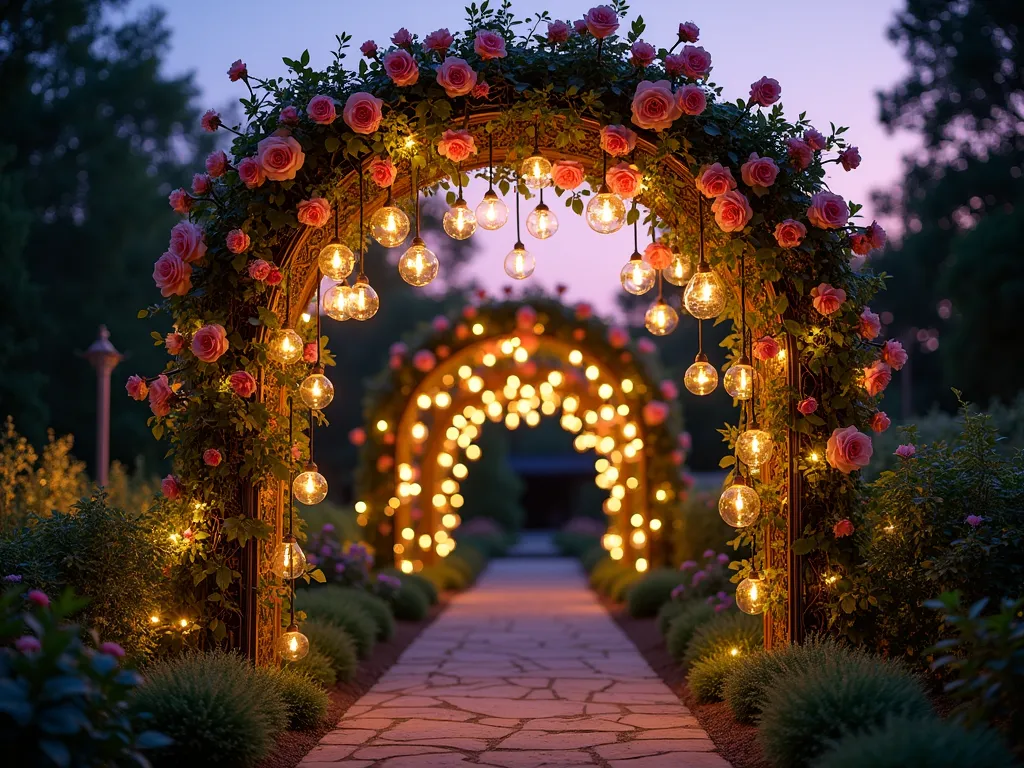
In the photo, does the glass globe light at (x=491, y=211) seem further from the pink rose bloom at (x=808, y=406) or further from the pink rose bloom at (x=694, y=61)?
the pink rose bloom at (x=808, y=406)

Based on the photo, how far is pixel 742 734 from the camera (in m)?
5.39

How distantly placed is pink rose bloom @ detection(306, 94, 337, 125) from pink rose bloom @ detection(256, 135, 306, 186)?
0.58ft

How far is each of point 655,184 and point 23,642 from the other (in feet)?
13.6

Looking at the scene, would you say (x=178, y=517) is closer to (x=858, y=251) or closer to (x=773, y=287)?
(x=773, y=287)

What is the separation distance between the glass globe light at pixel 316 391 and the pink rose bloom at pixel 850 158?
10.1 feet

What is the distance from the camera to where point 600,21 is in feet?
18.3

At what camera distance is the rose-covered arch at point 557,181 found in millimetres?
5684

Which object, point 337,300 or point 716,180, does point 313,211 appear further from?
point 716,180

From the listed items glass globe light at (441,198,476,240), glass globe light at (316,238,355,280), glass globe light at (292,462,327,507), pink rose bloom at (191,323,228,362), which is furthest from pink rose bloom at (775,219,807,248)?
pink rose bloom at (191,323,228,362)

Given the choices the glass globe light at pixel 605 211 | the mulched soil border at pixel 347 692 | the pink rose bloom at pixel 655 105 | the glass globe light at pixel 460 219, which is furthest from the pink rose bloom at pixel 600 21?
the mulched soil border at pixel 347 692

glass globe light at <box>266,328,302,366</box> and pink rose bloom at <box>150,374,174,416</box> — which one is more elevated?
glass globe light at <box>266,328,302,366</box>

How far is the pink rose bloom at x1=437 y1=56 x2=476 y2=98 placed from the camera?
5.56 metres

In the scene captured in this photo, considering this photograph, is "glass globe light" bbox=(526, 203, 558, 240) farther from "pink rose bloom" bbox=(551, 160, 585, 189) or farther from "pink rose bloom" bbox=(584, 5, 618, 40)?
"pink rose bloom" bbox=(584, 5, 618, 40)

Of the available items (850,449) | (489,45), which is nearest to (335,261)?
(489,45)
